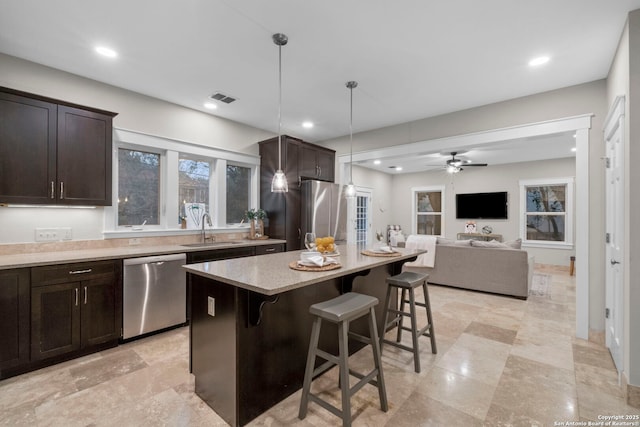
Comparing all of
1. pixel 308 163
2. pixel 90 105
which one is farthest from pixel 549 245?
pixel 90 105

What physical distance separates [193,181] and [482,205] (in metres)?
7.06

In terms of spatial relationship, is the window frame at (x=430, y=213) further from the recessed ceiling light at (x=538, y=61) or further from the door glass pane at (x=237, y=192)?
the recessed ceiling light at (x=538, y=61)

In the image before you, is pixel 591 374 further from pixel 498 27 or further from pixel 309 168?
pixel 309 168

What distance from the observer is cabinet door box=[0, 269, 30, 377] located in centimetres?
224

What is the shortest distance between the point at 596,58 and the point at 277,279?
3.52 m

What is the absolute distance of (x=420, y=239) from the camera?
5355 millimetres

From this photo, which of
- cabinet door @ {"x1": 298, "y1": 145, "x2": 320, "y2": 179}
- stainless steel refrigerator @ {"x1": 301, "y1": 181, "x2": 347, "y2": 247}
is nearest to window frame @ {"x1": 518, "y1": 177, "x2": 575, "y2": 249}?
stainless steel refrigerator @ {"x1": 301, "y1": 181, "x2": 347, "y2": 247}

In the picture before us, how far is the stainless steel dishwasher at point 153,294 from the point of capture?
9.43 ft

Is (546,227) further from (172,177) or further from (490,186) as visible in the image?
(172,177)

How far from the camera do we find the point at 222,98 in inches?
146

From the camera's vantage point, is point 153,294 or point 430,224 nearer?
point 153,294

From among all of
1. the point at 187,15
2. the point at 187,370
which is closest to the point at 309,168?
the point at 187,15

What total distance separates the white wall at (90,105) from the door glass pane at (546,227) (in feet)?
24.2

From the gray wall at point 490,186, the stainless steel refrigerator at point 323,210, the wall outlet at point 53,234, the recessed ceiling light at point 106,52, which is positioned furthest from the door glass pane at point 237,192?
the gray wall at point 490,186
